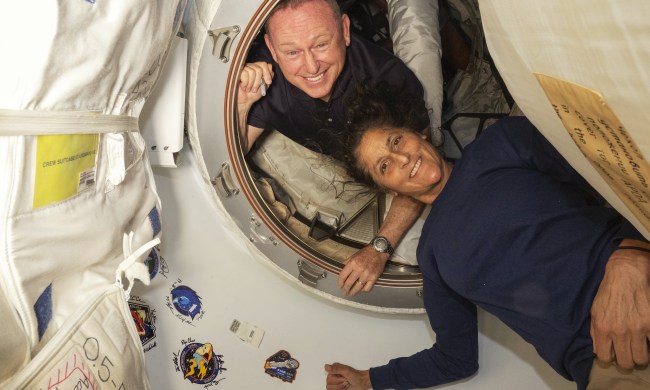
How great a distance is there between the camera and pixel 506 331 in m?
1.45

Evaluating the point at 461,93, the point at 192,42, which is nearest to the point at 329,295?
the point at 192,42

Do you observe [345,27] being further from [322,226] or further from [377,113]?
[322,226]

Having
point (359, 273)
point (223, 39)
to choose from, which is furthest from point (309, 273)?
point (223, 39)

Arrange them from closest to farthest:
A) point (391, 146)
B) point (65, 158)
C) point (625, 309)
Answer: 1. point (65, 158)
2. point (625, 309)
3. point (391, 146)

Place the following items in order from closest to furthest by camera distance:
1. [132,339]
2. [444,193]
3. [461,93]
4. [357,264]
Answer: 1. [132,339]
2. [444,193]
3. [357,264]
4. [461,93]

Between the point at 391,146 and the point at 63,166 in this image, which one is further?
the point at 391,146

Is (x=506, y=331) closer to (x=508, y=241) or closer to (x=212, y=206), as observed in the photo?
(x=508, y=241)

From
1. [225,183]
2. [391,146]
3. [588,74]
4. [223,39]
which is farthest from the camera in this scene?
[391,146]

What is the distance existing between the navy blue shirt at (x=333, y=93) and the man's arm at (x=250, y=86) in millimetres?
59

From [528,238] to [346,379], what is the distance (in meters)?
0.64

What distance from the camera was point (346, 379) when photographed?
1.43 m

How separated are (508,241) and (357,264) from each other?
16.5 inches

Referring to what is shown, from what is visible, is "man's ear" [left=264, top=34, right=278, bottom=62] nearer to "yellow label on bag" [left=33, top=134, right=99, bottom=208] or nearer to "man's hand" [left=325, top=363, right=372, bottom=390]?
"yellow label on bag" [left=33, top=134, right=99, bottom=208]

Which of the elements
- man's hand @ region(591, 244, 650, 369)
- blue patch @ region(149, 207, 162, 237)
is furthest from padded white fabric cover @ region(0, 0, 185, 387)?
man's hand @ region(591, 244, 650, 369)
